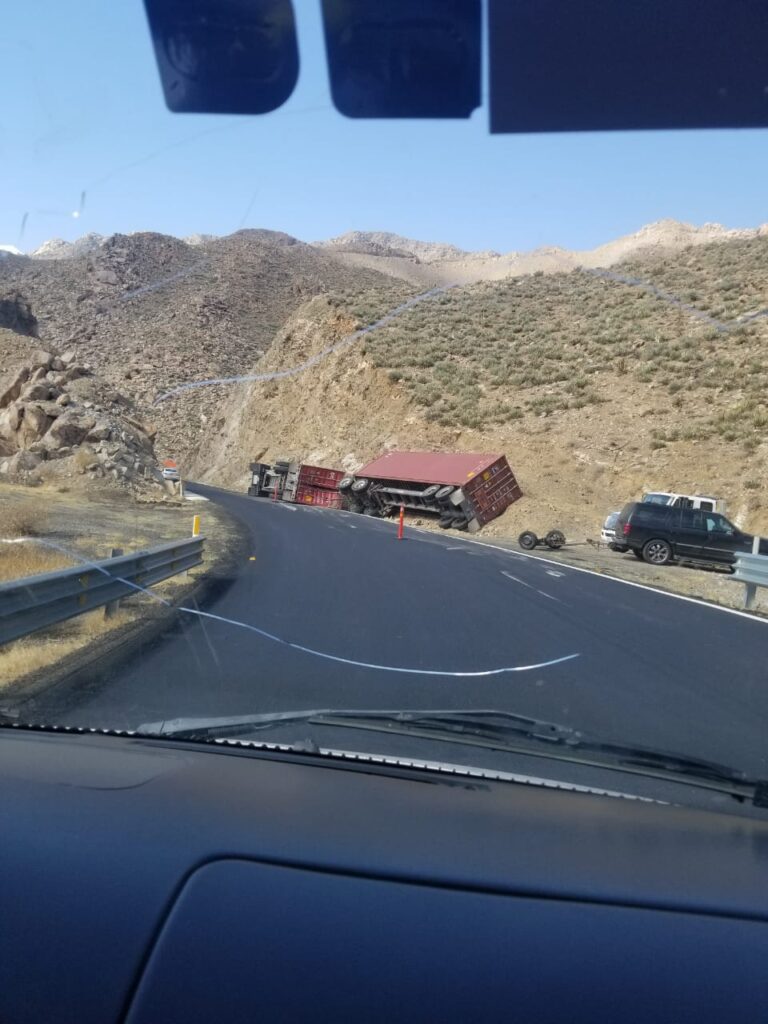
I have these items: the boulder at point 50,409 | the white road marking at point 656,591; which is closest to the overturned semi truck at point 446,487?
the white road marking at point 656,591

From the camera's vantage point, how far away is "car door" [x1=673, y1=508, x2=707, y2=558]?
26.3m

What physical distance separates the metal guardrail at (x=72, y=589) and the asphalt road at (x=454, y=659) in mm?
709

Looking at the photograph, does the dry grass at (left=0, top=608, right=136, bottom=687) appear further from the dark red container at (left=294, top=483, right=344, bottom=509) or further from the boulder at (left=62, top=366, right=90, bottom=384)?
the dark red container at (left=294, top=483, right=344, bottom=509)

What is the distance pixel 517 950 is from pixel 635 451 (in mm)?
43040

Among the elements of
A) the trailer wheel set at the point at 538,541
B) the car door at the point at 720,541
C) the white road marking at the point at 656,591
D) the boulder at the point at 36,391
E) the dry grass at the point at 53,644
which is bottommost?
the dry grass at the point at 53,644

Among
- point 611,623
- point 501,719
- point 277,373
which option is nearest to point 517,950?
point 501,719

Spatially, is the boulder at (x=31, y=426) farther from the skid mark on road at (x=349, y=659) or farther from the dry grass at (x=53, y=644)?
the skid mark on road at (x=349, y=659)

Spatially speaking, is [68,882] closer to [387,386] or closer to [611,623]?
[611,623]

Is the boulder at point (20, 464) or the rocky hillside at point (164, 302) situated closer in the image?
the boulder at point (20, 464)

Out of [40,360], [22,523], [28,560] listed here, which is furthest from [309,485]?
[28,560]

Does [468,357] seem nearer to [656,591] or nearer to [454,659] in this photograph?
[656,591]

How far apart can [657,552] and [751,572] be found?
416 inches

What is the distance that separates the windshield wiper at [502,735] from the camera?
183 inches

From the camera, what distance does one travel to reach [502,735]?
202 inches
